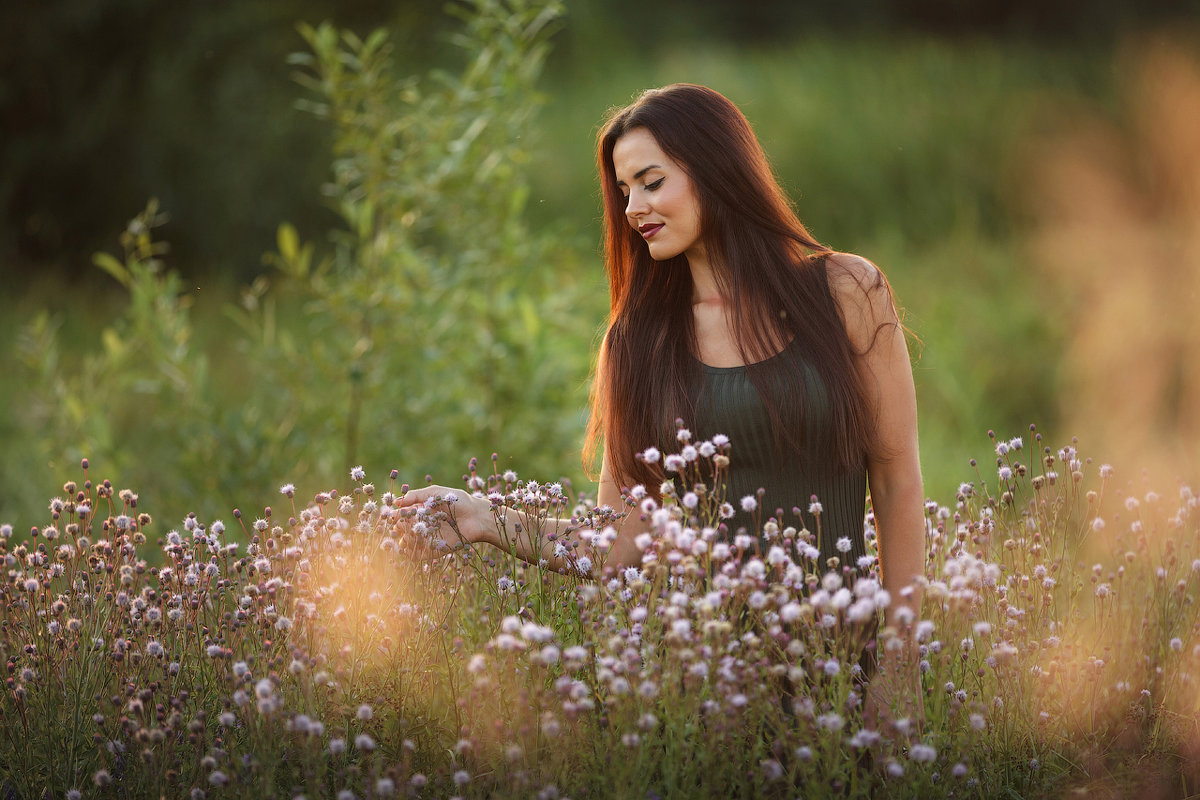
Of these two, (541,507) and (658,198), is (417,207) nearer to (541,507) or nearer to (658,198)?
(658,198)

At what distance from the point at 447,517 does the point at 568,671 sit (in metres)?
0.39

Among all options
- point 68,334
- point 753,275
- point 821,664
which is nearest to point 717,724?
point 821,664

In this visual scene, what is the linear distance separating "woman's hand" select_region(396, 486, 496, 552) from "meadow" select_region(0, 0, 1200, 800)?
2 centimetres

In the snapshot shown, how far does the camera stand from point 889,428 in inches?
89.7

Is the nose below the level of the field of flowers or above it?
above

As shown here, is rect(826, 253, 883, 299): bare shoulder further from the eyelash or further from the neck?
the eyelash

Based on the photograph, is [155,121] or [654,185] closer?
[654,185]

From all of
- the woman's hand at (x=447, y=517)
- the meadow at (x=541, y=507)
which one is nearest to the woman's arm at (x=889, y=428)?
the meadow at (x=541, y=507)

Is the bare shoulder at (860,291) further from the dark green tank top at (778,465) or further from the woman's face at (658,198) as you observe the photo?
the woman's face at (658,198)

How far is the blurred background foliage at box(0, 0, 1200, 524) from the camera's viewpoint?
397cm

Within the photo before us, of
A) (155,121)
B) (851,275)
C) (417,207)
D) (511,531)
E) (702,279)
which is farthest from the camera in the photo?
(155,121)

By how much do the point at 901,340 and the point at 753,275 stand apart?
0.36m

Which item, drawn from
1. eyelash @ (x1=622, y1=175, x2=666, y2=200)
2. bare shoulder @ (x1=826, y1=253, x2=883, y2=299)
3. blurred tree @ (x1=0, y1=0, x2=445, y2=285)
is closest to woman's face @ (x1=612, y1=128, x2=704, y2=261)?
eyelash @ (x1=622, y1=175, x2=666, y2=200)

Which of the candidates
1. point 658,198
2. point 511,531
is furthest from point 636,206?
point 511,531
